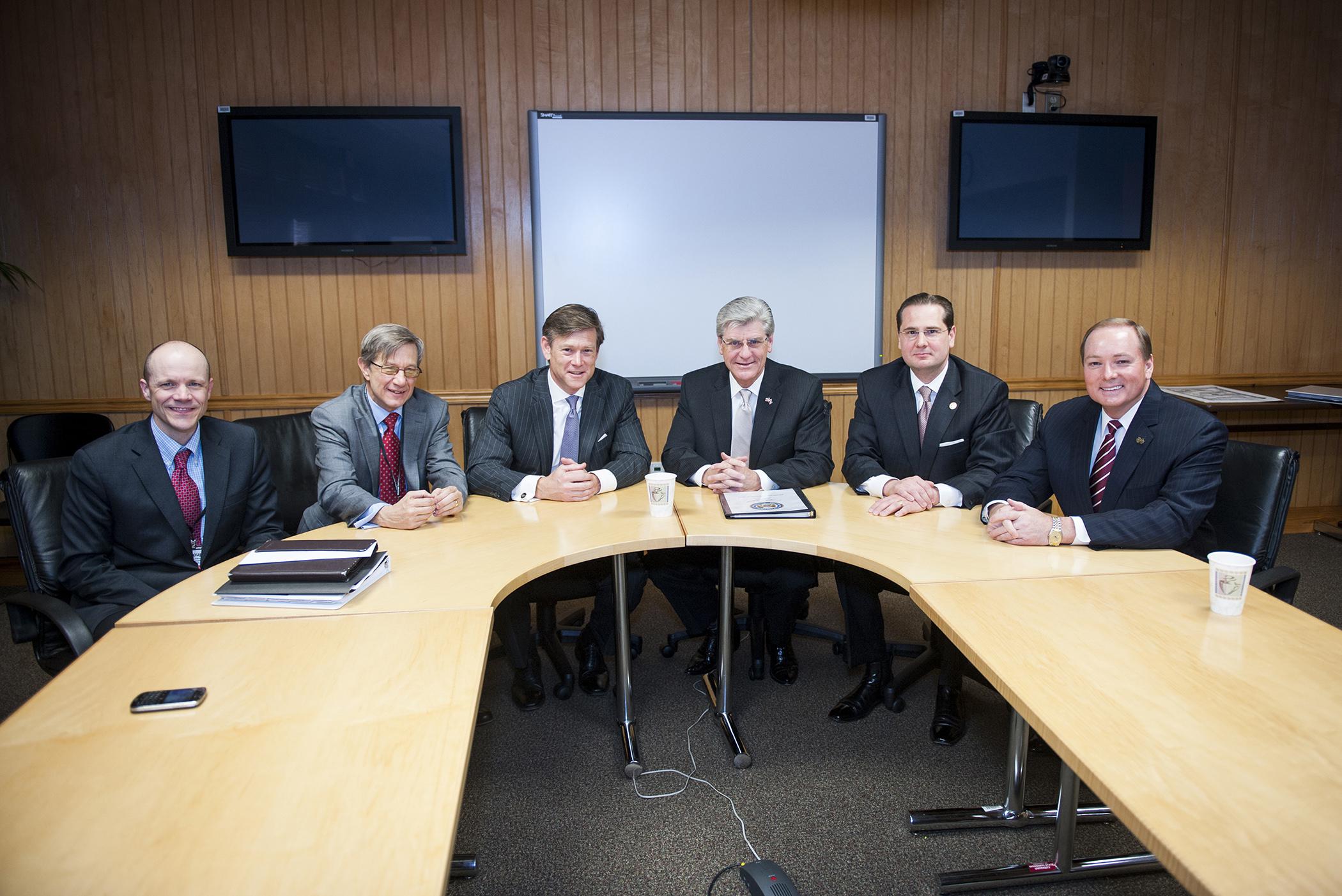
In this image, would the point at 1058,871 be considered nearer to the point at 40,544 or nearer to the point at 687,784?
the point at 687,784

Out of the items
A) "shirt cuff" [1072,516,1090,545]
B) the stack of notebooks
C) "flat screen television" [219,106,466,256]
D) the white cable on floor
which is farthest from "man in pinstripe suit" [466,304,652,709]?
"flat screen television" [219,106,466,256]

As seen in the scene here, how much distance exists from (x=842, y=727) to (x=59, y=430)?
11.6ft

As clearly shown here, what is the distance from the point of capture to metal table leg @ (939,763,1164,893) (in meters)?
1.94

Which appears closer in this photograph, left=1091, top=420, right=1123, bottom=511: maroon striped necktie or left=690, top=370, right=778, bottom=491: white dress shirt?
left=1091, top=420, right=1123, bottom=511: maroon striped necktie

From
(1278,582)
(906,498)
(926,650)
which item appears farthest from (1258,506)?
(926,650)

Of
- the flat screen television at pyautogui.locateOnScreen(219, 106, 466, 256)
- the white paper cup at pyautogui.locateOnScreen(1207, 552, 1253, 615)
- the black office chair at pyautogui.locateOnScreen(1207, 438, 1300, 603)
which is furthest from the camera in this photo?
the flat screen television at pyautogui.locateOnScreen(219, 106, 466, 256)

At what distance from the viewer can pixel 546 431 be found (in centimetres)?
305

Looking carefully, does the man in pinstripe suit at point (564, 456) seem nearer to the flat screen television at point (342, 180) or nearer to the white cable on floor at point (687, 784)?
the white cable on floor at point (687, 784)

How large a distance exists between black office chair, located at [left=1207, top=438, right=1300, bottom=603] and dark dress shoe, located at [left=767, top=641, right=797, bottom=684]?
4.80ft

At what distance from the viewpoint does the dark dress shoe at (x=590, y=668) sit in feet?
9.95

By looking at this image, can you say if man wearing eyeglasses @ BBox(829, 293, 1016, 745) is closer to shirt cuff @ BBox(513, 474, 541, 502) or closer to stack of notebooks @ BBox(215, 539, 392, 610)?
shirt cuff @ BBox(513, 474, 541, 502)

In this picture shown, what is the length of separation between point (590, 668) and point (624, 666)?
492 mm

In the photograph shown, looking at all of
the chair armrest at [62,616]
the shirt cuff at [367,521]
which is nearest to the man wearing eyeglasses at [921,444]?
the shirt cuff at [367,521]

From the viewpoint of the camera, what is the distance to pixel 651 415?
456 cm
